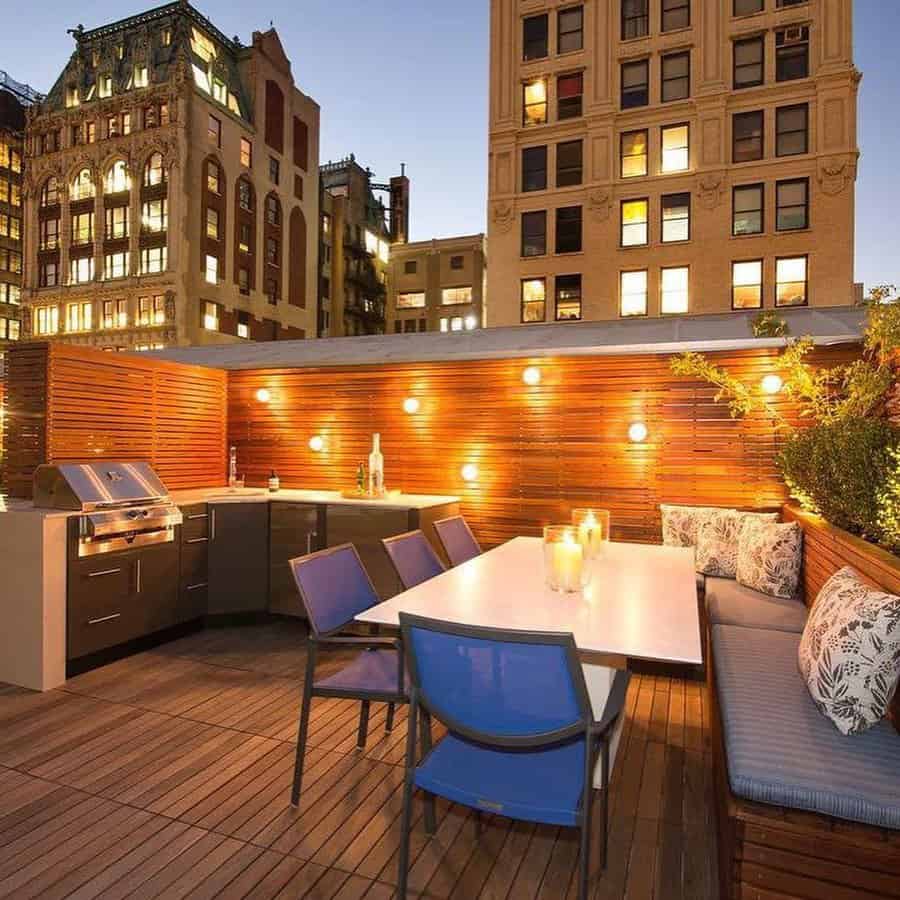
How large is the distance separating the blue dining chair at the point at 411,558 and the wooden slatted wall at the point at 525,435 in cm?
214

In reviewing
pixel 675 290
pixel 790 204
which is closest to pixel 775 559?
pixel 675 290

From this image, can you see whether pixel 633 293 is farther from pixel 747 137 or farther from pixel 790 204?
pixel 747 137

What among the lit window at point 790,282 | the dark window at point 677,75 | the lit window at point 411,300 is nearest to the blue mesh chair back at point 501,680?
the lit window at point 790,282

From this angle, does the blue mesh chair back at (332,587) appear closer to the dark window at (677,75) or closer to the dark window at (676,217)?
the dark window at (676,217)

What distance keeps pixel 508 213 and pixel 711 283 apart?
4.97m

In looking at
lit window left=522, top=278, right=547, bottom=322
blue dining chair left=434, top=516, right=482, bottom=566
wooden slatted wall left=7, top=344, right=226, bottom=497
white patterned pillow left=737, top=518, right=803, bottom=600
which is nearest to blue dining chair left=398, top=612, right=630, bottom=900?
blue dining chair left=434, top=516, right=482, bottom=566

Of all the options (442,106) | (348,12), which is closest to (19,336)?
(348,12)

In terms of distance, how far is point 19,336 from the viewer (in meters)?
24.6

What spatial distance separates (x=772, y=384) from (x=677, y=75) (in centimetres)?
1165

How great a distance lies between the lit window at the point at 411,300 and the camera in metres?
27.8

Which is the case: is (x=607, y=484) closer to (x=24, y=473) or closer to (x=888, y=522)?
(x=888, y=522)

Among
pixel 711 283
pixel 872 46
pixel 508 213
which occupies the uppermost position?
pixel 872 46

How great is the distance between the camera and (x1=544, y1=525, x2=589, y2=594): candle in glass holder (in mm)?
2598

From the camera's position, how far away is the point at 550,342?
5312mm
